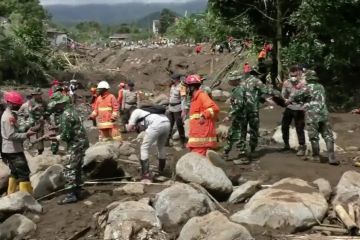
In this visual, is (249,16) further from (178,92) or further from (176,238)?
(176,238)

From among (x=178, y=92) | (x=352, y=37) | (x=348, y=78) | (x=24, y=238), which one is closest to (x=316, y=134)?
(x=178, y=92)

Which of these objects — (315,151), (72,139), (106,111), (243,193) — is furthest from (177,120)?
(243,193)

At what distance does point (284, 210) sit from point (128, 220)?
6.56 ft

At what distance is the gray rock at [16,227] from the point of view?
8398 millimetres

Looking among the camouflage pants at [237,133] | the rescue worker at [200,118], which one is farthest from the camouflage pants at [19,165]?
the camouflage pants at [237,133]

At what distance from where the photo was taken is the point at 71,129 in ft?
30.3

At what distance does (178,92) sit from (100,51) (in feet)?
149

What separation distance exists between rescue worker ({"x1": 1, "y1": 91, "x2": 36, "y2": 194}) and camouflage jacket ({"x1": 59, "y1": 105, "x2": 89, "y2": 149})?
19.5 inches

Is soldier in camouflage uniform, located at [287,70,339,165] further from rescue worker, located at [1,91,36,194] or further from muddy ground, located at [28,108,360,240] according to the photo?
rescue worker, located at [1,91,36,194]

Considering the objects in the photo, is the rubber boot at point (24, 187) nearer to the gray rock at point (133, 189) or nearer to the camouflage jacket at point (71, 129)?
the camouflage jacket at point (71, 129)

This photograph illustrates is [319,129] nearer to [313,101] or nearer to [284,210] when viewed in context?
[313,101]

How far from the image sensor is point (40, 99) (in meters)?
13.6

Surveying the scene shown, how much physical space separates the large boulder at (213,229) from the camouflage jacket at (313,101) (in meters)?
3.93

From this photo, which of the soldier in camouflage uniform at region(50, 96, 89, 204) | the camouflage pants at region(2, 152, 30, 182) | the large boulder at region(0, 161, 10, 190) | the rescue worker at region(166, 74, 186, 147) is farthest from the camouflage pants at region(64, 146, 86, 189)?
the rescue worker at region(166, 74, 186, 147)
